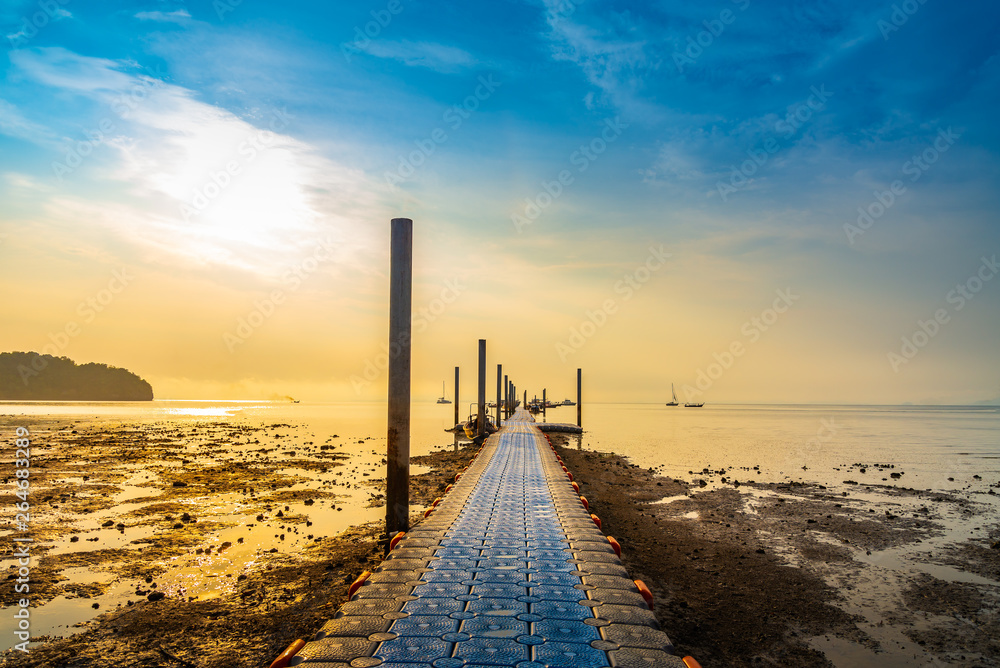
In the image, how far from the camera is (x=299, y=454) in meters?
25.9

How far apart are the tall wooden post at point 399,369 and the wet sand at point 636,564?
0.95 metres

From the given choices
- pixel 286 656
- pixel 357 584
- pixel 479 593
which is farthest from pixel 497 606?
pixel 286 656

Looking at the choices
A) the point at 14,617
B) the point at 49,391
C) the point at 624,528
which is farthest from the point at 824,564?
the point at 49,391

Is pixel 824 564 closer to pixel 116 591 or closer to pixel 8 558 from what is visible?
pixel 116 591

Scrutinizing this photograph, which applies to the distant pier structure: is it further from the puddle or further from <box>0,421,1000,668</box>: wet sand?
the puddle

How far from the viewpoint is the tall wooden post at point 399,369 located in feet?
29.5

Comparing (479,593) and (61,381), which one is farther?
(61,381)

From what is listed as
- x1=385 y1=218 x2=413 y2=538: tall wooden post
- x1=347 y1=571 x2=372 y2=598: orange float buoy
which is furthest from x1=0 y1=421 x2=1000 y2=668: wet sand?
x1=347 y1=571 x2=372 y2=598: orange float buoy

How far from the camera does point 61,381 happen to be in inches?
6093

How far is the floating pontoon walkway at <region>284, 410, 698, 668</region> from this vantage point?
3674mm

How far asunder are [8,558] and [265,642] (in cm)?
591

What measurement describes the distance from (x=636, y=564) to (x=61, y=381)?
19506cm

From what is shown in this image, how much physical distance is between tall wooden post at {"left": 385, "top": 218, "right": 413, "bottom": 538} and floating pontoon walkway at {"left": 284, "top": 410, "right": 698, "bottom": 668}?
109 centimetres

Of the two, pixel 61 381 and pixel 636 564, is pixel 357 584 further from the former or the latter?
pixel 61 381
